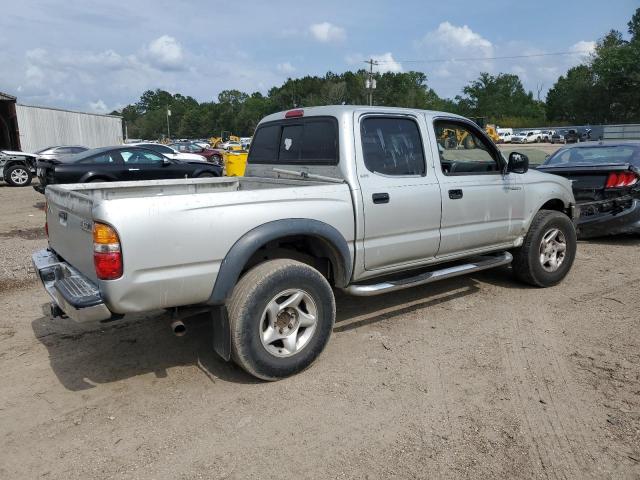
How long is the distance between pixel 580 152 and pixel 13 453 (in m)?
8.91

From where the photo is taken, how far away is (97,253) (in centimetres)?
297

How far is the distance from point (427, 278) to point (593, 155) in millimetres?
5830

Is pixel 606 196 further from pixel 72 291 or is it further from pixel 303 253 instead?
pixel 72 291

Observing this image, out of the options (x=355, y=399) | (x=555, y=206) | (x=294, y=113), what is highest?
(x=294, y=113)

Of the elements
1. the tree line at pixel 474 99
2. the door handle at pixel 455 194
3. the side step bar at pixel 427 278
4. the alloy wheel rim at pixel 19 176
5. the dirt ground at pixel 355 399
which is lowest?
the dirt ground at pixel 355 399

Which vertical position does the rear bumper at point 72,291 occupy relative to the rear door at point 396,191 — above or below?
below

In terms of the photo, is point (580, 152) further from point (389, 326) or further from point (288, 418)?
point (288, 418)

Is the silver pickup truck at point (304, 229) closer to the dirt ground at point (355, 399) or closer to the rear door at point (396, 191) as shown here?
the rear door at point (396, 191)

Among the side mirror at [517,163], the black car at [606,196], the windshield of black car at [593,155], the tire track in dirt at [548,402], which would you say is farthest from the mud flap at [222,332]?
the windshield of black car at [593,155]

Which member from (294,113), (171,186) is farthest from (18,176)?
(294,113)

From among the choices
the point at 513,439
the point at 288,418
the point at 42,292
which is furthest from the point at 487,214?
the point at 42,292

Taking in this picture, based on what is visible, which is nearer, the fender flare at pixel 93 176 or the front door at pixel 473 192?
the front door at pixel 473 192

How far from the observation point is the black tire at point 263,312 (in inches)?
132

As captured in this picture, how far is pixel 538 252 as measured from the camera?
17.9 feet
